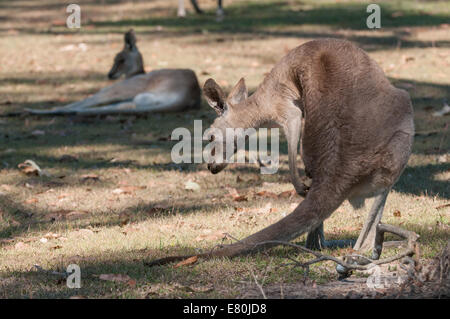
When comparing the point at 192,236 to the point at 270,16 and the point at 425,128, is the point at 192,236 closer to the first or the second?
the point at 425,128

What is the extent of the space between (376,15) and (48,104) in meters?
6.68

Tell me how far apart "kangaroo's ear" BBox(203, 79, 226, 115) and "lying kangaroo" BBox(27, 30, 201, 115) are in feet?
18.3

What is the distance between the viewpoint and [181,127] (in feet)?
30.4

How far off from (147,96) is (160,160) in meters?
2.61

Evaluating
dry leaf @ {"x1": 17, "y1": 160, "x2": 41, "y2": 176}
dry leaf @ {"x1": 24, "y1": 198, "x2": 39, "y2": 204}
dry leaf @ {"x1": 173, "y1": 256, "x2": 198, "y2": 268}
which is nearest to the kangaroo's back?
dry leaf @ {"x1": 173, "y1": 256, "x2": 198, "y2": 268}

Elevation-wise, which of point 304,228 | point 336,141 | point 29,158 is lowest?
point 29,158

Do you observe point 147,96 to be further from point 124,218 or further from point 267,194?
point 124,218

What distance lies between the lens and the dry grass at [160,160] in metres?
4.10

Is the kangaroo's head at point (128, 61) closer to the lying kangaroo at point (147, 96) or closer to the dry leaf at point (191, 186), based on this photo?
the lying kangaroo at point (147, 96)

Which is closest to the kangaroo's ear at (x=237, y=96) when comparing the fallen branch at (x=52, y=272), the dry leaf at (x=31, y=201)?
the fallen branch at (x=52, y=272)

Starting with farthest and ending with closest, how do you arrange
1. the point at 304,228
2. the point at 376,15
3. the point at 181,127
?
the point at 376,15, the point at 181,127, the point at 304,228

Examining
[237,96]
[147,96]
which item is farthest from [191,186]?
[147,96]

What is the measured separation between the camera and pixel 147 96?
33.3 ft

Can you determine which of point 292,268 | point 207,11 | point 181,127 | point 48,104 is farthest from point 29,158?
point 207,11
